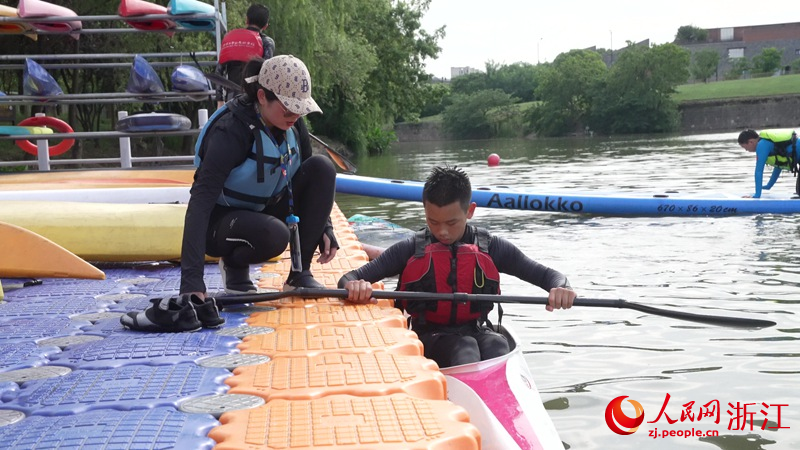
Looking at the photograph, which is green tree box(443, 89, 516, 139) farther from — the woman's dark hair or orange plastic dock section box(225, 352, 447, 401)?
orange plastic dock section box(225, 352, 447, 401)

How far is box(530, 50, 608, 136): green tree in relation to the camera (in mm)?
58175

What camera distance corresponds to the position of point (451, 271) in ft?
11.1

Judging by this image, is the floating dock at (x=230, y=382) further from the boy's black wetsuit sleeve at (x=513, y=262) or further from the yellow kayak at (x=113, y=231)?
the yellow kayak at (x=113, y=231)

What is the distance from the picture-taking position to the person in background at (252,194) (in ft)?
10.5

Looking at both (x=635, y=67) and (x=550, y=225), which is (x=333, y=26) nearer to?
(x=550, y=225)

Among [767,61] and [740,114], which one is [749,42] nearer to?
[767,61]

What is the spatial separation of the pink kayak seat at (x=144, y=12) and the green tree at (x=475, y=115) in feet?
185

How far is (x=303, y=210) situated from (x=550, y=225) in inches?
265

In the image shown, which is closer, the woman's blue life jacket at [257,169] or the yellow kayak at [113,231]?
the woman's blue life jacket at [257,169]

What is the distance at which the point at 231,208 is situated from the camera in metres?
3.67

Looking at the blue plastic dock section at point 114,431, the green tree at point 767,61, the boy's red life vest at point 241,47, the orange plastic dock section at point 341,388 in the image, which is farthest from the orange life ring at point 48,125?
the green tree at point 767,61

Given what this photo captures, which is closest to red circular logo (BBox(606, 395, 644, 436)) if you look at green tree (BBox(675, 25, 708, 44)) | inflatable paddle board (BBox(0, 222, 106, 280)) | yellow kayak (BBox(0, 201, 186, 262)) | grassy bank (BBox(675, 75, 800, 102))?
yellow kayak (BBox(0, 201, 186, 262))

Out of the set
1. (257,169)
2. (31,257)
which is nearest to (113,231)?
(31,257)

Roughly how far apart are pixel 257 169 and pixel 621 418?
188 centimetres
